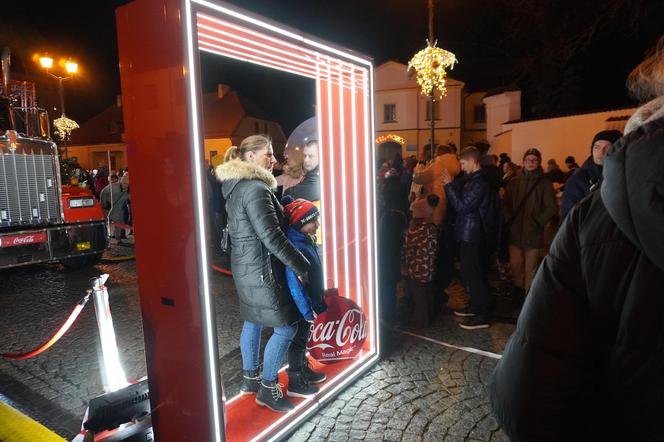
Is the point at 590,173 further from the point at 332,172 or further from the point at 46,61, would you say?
the point at 46,61

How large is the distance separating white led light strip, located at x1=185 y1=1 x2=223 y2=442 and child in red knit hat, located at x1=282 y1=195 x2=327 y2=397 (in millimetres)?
994

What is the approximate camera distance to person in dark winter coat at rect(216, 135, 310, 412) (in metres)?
2.99

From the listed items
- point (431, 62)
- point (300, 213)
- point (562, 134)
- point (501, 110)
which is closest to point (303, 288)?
point (300, 213)

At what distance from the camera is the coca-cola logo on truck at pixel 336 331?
3.70 m

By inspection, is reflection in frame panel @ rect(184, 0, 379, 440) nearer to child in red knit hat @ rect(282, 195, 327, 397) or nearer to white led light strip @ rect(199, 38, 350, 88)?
white led light strip @ rect(199, 38, 350, 88)

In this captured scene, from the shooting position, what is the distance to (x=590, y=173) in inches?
180

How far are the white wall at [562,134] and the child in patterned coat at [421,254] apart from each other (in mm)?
10479

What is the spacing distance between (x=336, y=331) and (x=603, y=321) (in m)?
2.79

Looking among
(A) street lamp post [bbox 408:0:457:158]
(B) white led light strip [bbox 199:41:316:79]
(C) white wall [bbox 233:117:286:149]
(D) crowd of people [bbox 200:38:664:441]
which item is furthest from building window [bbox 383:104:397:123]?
(B) white led light strip [bbox 199:41:316:79]

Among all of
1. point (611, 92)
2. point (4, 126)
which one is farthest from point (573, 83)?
point (4, 126)

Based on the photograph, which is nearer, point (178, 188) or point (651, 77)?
point (651, 77)

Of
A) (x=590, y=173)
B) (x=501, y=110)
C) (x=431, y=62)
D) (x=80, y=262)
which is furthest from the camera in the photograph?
(x=501, y=110)

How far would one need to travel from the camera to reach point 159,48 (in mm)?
2223

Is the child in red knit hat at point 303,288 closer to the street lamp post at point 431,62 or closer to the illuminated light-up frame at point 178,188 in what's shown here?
the illuminated light-up frame at point 178,188
